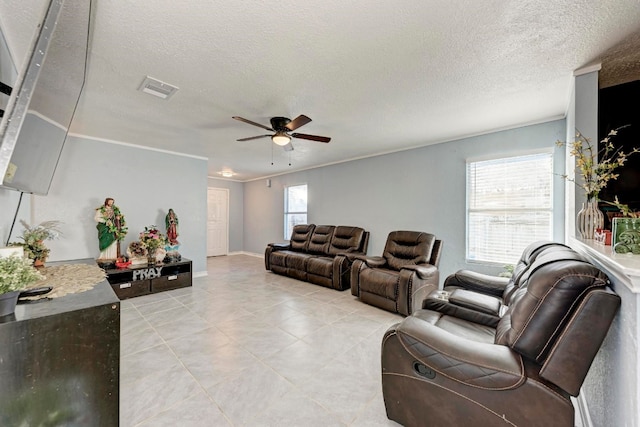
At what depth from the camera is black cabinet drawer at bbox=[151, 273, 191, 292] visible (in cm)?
395

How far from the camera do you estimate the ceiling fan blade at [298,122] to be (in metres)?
2.47

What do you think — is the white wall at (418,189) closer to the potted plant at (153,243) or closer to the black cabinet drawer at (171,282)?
the black cabinet drawer at (171,282)

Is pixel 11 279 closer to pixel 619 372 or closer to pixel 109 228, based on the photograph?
pixel 619 372

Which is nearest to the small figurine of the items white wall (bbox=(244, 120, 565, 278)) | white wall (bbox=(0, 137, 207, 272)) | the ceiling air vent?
white wall (bbox=(0, 137, 207, 272))

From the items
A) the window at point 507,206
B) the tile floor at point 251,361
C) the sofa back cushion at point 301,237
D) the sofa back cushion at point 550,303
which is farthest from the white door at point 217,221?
the sofa back cushion at point 550,303

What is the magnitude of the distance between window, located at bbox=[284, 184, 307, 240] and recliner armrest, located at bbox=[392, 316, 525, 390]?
509cm

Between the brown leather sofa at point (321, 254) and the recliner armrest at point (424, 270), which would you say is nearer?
the recliner armrest at point (424, 270)

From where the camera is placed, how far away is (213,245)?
757 cm

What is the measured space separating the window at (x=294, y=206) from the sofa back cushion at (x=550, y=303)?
5.34 m

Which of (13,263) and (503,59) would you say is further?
(503,59)

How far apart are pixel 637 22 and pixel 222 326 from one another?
4.10m

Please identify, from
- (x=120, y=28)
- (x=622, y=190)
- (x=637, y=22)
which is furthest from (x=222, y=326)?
(x=637, y=22)

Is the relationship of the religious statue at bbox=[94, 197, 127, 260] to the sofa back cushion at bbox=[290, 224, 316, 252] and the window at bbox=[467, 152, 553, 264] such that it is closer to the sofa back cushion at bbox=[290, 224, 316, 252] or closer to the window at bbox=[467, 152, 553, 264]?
the sofa back cushion at bbox=[290, 224, 316, 252]

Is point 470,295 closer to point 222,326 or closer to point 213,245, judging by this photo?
point 222,326
